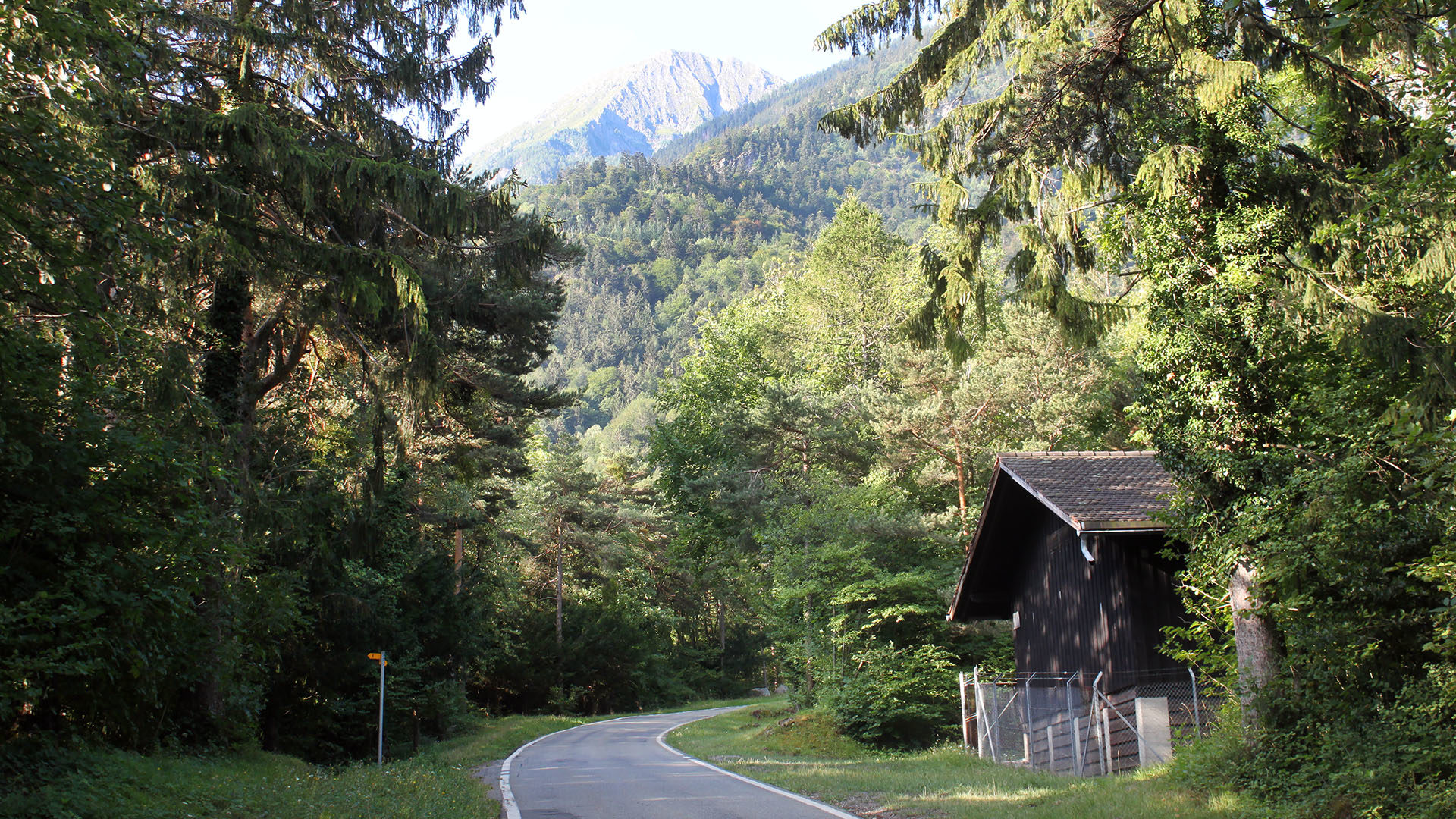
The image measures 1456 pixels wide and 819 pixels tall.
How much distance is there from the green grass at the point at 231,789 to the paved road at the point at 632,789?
0.84 metres

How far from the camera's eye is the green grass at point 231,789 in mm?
7742

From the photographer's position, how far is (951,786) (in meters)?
12.7

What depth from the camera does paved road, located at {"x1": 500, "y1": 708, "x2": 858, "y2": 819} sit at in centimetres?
1112

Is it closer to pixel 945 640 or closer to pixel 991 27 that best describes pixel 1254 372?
pixel 991 27

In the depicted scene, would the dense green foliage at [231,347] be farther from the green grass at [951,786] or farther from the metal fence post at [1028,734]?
the metal fence post at [1028,734]

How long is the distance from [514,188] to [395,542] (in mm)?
Answer: 12002

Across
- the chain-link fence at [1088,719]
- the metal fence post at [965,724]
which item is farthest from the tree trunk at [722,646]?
the chain-link fence at [1088,719]

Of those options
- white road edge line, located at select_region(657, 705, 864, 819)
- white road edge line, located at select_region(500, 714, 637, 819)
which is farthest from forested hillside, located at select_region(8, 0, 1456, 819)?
white road edge line, located at select_region(657, 705, 864, 819)

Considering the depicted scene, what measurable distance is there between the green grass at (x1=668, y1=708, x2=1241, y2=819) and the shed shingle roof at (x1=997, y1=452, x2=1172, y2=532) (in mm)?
3770

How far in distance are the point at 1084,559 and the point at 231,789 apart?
520 inches

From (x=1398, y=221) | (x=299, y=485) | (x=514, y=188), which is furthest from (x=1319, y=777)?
(x=299, y=485)

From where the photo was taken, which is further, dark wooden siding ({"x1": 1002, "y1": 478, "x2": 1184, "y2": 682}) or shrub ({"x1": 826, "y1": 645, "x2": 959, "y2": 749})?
shrub ({"x1": 826, "y1": 645, "x2": 959, "y2": 749})

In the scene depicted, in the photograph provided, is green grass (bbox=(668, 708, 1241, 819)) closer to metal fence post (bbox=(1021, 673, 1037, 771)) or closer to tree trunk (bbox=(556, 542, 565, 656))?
metal fence post (bbox=(1021, 673, 1037, 771))

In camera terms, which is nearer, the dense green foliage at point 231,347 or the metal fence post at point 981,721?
the dense green foliage at point 231,347
